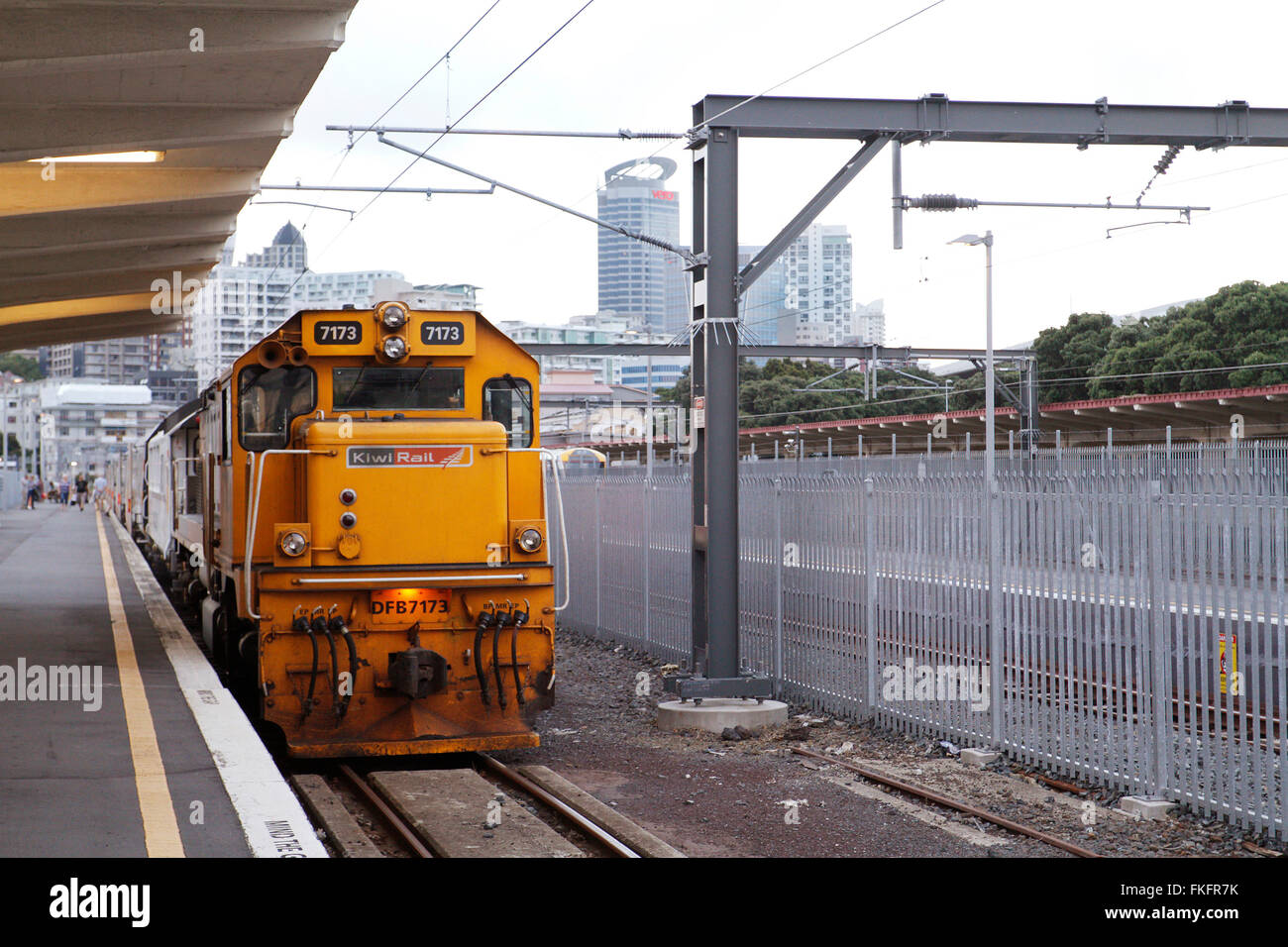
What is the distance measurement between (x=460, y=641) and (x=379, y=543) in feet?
3.20

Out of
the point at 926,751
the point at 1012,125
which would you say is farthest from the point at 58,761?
the point at 1012,125

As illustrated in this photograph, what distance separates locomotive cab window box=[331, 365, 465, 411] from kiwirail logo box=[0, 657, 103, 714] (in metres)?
3.05

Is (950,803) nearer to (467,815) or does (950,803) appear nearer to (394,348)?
(467,815)

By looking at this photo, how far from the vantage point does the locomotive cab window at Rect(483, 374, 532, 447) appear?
34.2 feet

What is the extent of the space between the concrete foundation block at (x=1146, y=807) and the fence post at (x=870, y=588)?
3226 millimetres

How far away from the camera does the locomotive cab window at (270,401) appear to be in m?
10.1

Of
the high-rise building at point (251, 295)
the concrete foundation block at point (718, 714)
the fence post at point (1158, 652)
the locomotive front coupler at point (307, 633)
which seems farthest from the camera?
the high-rise building at point (251, 295)

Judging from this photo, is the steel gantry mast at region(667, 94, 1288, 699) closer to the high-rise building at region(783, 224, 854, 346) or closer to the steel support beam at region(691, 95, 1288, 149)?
the steel support beam at region(691, 95, 1288, 149)

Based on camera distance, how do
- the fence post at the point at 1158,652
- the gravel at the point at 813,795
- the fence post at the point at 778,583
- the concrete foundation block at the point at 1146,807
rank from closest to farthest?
the gravel at the point at 813,795 < the concrete foundation block at the point at 1146,807 < the fence post at the point at 1158,652 < the fence post at the point at 778,583

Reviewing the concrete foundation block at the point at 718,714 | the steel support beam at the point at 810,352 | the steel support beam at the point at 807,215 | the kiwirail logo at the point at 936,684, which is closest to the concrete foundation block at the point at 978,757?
the kiwirail logo at the point at 936,684

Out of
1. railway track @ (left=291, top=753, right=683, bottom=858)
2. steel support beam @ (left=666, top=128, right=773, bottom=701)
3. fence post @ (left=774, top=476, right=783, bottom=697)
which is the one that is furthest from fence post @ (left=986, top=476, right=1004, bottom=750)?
railway track @ (left=291, top=753, right=683, bottom=858)

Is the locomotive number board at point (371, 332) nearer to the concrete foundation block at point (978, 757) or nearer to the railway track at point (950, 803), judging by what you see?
the railway track at point (950, 803)

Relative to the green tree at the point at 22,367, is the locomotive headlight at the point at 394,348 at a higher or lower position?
lower
